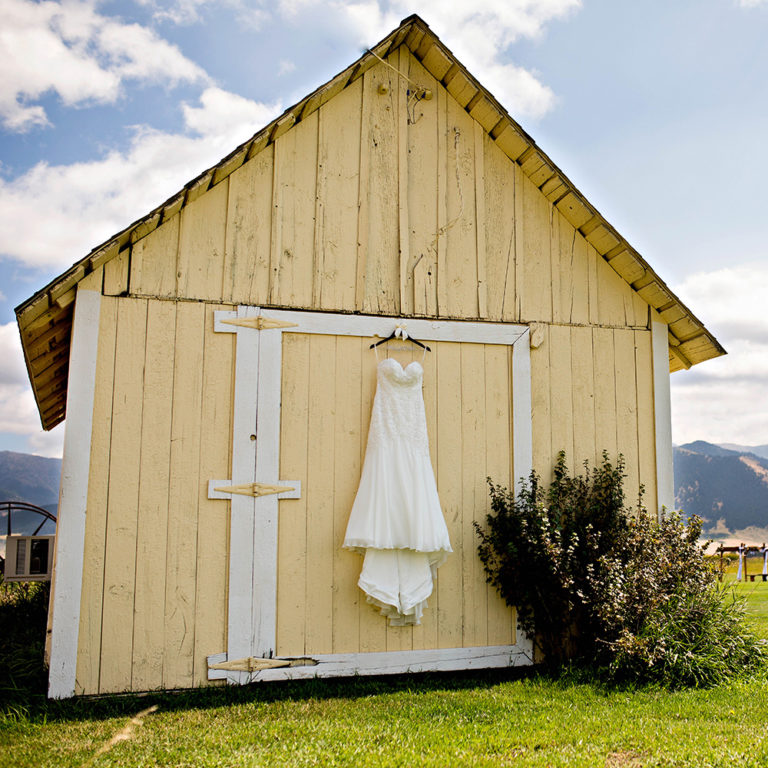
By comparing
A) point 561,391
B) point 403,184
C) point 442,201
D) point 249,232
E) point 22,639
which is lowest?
point 22,639

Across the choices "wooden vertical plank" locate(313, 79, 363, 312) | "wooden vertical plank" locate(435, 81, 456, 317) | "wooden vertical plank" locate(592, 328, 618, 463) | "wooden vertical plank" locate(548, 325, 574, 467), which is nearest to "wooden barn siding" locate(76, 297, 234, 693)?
"wooden vertical plank" locate(313, 79, 363, 312)

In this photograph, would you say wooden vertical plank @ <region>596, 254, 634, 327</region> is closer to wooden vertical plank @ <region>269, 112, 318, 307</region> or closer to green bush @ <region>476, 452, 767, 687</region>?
green bush @ <region>476, 452, 767, 687</region>

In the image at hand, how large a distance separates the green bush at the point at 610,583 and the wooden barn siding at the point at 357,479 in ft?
0.71

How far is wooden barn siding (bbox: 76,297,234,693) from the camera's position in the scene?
5.25 meters

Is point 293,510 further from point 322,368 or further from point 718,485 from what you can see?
point 718,485

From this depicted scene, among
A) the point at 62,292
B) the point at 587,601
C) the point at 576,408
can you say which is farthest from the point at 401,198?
the point at 587,601

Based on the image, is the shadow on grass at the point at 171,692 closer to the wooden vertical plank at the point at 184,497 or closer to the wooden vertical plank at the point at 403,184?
the wooden vertical plank at the point at 184,497

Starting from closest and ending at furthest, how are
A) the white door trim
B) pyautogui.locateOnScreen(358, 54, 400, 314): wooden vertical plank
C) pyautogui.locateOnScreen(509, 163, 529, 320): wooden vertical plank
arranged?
the white door trim → pyautogui.locateOnScreen(358, 54, 400, 314): wooden vertical plank → pyautogui.locateOnScreen(509, 163, 529, 320): wooden vertical plank

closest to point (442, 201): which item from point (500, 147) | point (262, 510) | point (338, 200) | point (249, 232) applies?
point (500, 147)

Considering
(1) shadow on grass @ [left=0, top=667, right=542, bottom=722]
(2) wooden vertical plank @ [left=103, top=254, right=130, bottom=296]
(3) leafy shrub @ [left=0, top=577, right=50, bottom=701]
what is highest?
(2) wooden vertical plank @ [left=103, top=254, right=130, bottom=296]

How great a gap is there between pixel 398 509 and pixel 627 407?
2470 millimetres

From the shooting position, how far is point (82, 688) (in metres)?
5.13

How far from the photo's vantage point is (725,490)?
2516 inches

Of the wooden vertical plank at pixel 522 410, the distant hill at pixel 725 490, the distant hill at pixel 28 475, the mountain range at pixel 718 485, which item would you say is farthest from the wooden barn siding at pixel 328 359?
the distant hill at pixel 725 490
